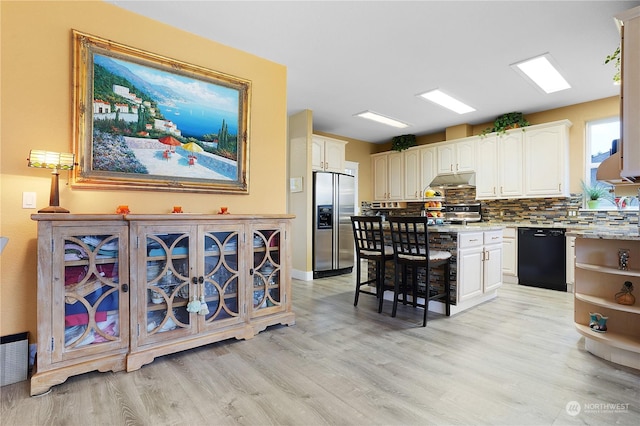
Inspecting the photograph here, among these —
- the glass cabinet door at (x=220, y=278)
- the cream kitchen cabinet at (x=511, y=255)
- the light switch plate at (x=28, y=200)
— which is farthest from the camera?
the cream kitchen cabinet at (x=511, y=255)

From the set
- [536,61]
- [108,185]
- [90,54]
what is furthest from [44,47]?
[536,61]

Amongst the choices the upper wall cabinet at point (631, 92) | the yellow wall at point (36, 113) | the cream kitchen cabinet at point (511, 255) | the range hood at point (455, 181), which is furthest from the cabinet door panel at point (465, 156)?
the yellow wall at point (36, 113)

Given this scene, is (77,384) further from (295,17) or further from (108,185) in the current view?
(295,17)

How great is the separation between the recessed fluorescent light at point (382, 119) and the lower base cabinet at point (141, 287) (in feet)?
10.3

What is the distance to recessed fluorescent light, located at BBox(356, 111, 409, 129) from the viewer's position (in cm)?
519

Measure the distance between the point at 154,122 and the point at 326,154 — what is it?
3.26 meters

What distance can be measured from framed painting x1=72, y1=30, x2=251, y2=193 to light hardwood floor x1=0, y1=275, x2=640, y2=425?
1.38m

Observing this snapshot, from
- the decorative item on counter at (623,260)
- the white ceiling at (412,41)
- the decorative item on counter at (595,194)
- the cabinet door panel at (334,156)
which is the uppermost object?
the white ceiling at (412,41)

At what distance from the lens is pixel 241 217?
262 cm

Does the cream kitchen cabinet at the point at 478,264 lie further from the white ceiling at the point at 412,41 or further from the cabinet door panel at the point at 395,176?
the cabinet door panel at the point at 395,176

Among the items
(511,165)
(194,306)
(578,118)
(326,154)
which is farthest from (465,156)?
(194,306)

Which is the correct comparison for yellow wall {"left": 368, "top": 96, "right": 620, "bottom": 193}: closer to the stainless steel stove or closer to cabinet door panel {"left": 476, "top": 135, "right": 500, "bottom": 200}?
cabinet door panel {"left": 476, "top": 135, "right": 500, "bottom": 200}

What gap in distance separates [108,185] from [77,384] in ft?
4.37

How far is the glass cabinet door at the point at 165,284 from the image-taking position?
7.20ft
